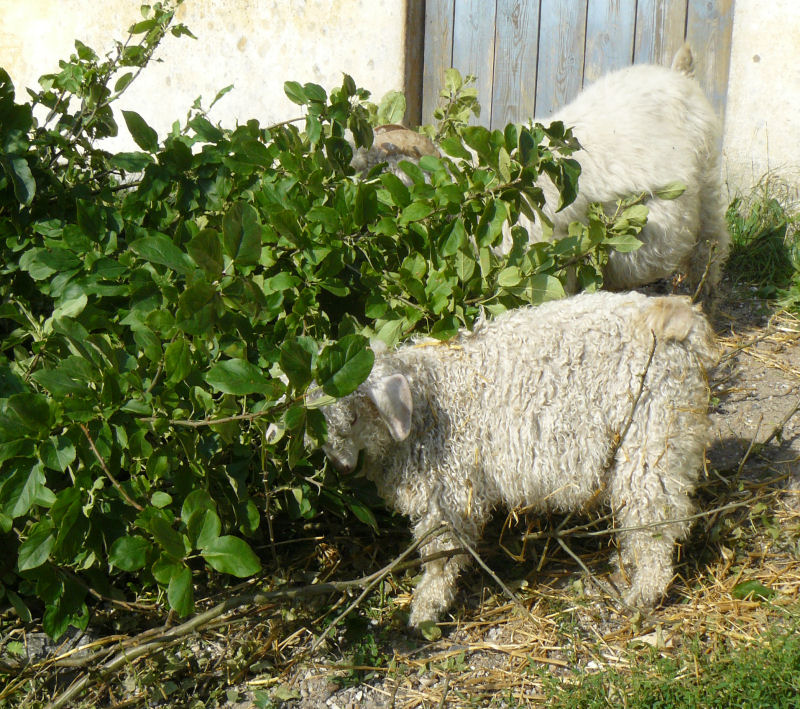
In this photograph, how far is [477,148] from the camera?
2.85 m

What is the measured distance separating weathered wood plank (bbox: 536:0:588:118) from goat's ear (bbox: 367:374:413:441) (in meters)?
3.47

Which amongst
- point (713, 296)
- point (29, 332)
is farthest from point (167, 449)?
point (713, 296)

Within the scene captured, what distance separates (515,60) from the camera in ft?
18.9

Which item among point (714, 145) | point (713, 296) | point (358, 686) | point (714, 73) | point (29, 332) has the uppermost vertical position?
point (714, 73)

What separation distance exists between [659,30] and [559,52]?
25.4 inches

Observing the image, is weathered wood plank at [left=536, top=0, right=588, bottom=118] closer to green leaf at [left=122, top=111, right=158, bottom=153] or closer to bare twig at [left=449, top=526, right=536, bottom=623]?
green leaf at [left=122, top=111, right=158, bottom=153]

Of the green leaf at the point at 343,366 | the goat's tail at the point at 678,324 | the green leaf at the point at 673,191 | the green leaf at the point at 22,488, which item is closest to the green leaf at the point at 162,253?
the green leaf at the point at 343,366

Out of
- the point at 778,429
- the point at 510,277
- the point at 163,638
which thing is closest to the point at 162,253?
the point at 163,638

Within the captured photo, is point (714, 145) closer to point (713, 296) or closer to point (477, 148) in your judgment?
point (713, 296)

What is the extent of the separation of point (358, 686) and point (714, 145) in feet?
11.9

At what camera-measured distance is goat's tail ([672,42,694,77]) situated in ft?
15.9

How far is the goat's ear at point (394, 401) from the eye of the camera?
272 cm

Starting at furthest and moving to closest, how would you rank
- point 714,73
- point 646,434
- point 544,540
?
point 714,73
point 544,540
point 646,434

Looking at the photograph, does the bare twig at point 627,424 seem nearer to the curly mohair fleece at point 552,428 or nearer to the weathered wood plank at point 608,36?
the curly mohair fleece at point 552,428
